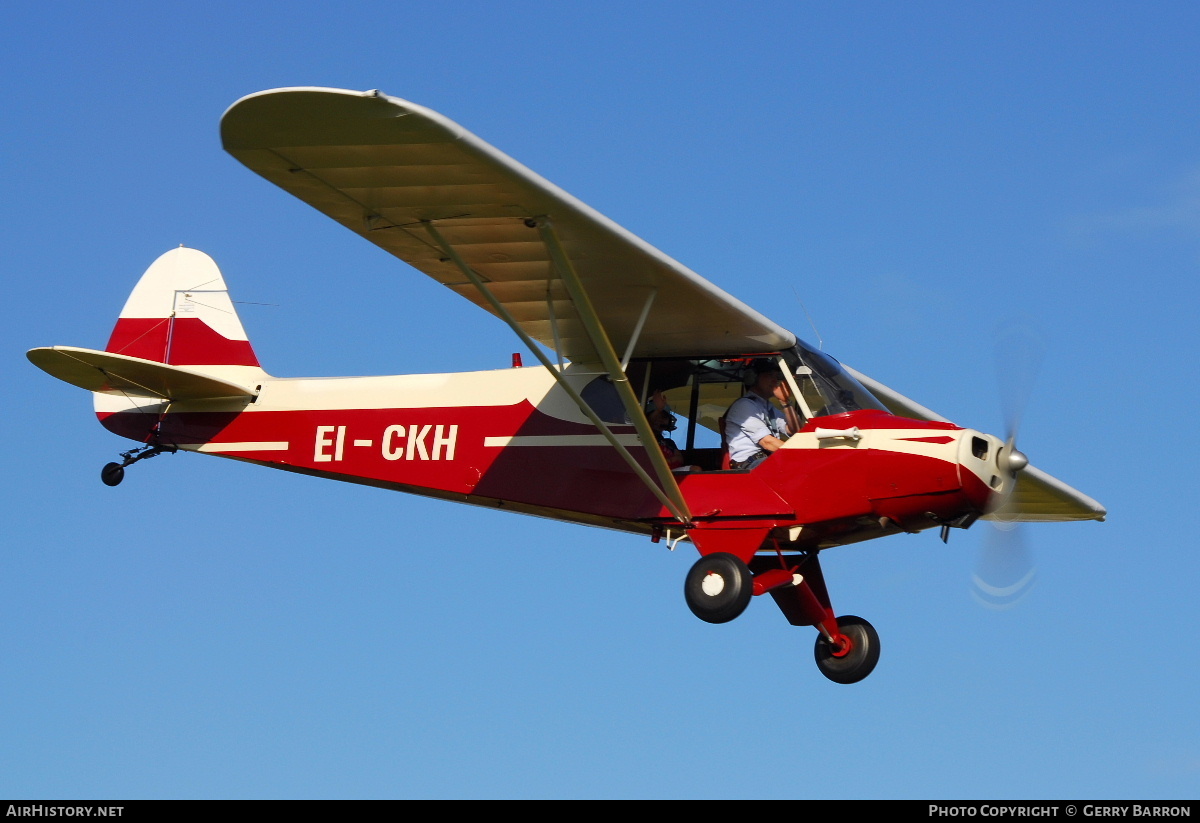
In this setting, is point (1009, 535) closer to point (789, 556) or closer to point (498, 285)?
point (789, 556)

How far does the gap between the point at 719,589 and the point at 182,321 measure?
21.7 ft

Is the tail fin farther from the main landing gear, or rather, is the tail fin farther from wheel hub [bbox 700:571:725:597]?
the main landing gear

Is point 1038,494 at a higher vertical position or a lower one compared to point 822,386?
lower

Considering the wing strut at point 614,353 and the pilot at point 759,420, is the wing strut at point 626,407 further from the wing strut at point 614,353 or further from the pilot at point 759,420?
the pilot at point 759,420

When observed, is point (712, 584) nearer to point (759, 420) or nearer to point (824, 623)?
point (759, 420)

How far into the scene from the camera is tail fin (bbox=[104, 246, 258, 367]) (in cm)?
1457

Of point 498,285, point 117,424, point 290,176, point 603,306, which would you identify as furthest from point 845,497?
point 117,424

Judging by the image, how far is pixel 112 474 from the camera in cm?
1366

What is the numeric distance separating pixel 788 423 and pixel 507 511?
2.57 metres

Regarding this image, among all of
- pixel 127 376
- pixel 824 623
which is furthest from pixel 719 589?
pixel 127 376

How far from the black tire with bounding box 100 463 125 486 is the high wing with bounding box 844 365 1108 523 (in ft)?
22.3

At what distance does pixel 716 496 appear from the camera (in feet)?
37.8
